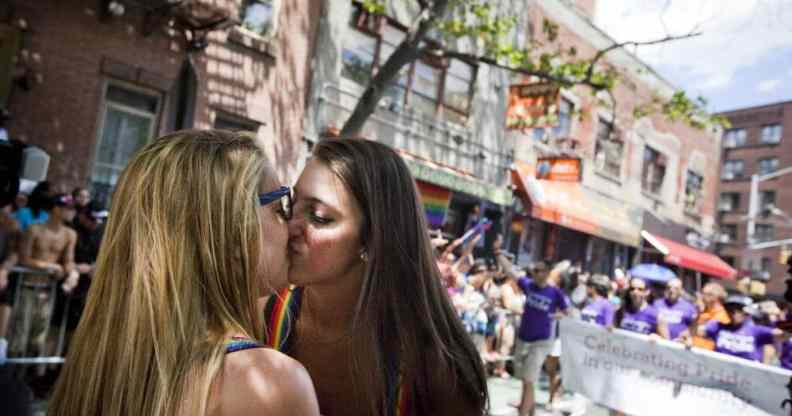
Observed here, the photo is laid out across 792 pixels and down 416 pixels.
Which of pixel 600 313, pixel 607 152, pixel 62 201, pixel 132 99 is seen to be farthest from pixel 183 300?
pixel 607 152

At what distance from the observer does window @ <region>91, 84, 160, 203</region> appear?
933cm

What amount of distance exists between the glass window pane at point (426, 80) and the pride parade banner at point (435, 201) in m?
2.38

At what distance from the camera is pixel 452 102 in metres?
14.7

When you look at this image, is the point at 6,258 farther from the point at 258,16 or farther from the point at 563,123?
the point at 563,123

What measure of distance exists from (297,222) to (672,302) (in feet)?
24.2

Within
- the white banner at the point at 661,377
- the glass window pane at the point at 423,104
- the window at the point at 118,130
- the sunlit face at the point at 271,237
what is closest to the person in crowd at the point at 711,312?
the white banner at the point at 661,377

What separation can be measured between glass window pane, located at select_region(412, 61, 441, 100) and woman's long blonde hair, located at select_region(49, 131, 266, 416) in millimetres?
12774

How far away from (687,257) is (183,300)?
23.7 m

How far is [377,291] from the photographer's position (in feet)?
6.20

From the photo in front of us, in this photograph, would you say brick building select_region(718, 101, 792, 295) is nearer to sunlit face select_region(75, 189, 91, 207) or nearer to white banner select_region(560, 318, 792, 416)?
white banner select_region(560, 318, 792, 416)

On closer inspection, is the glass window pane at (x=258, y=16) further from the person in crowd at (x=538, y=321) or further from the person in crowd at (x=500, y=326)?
the person in crowd at (x=538, y=321)

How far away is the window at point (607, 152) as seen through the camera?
19.0m

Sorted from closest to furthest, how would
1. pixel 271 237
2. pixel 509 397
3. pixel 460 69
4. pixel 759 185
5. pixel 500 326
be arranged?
pixel 271 237 → pixel 509 397 → pixel 500 326 → pixel 460 69 → pixel 759 185

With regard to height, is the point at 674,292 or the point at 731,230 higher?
the point at 731,230
